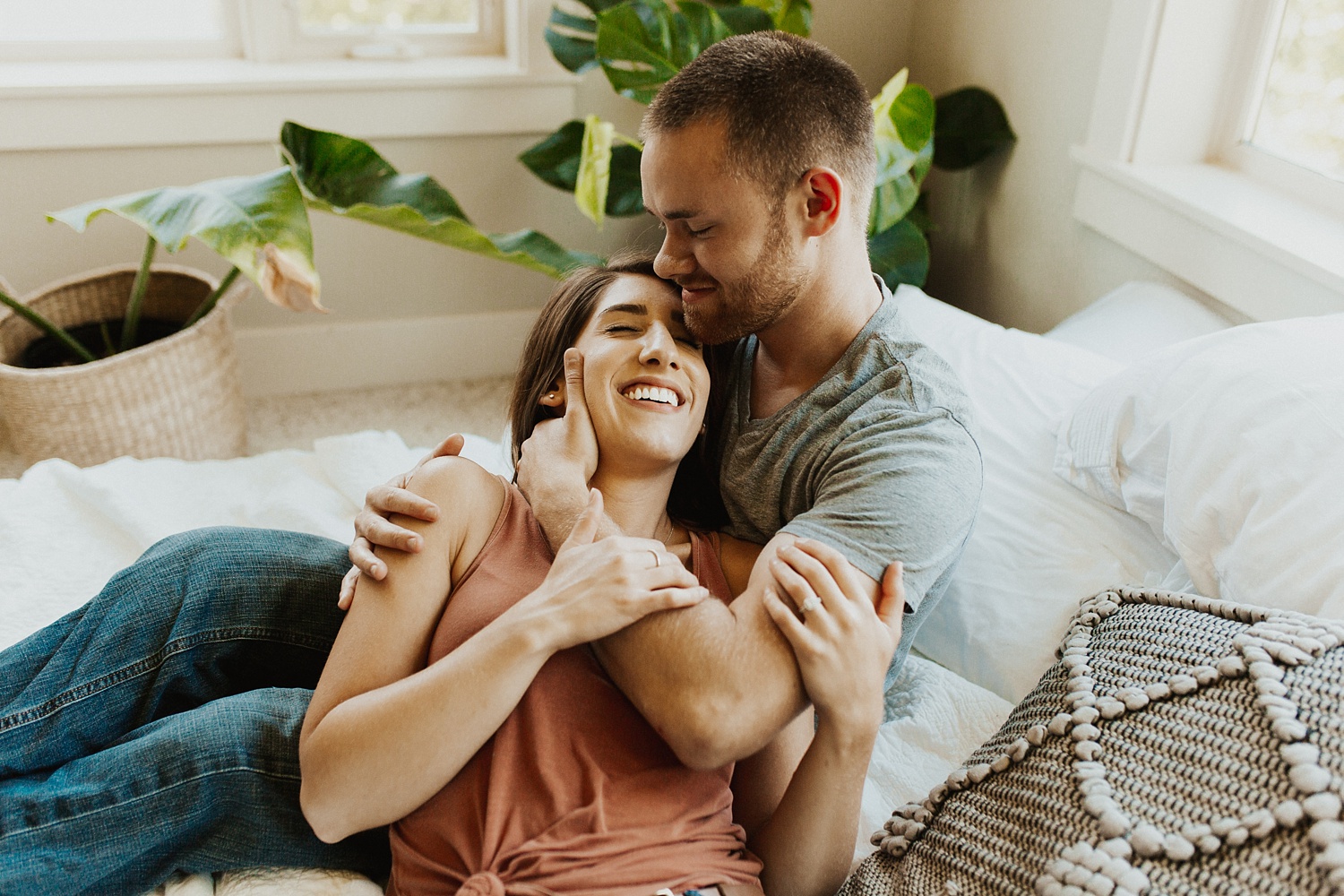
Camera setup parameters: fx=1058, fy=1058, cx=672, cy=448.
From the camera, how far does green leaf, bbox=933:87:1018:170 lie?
243 centimetres

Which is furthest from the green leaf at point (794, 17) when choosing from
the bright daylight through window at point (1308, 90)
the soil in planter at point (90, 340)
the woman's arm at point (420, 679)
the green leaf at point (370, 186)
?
the woman's arm at point (420, 679)

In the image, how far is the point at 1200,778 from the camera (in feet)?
2.80

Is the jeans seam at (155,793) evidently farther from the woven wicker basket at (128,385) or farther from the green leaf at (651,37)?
the green leaf at (651,37)

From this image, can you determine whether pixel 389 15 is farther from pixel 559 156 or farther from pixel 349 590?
pixel 349 590

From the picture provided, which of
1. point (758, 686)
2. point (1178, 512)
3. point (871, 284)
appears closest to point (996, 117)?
point (871, 284)

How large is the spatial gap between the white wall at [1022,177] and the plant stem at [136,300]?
6.17ft

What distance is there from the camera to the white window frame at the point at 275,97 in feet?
8.26

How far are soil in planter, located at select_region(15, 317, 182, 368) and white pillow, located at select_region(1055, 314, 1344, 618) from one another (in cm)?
214

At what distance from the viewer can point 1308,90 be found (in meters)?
1.79

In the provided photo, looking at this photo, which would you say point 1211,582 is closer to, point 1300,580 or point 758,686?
point 1300,580

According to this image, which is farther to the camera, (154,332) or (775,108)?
(154,332)

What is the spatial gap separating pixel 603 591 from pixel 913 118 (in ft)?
5.06

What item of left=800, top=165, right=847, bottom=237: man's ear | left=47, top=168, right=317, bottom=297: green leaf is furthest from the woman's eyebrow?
left=47, top=168, right=317, bottom=297: green leaf

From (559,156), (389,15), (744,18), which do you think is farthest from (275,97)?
(744,18)
